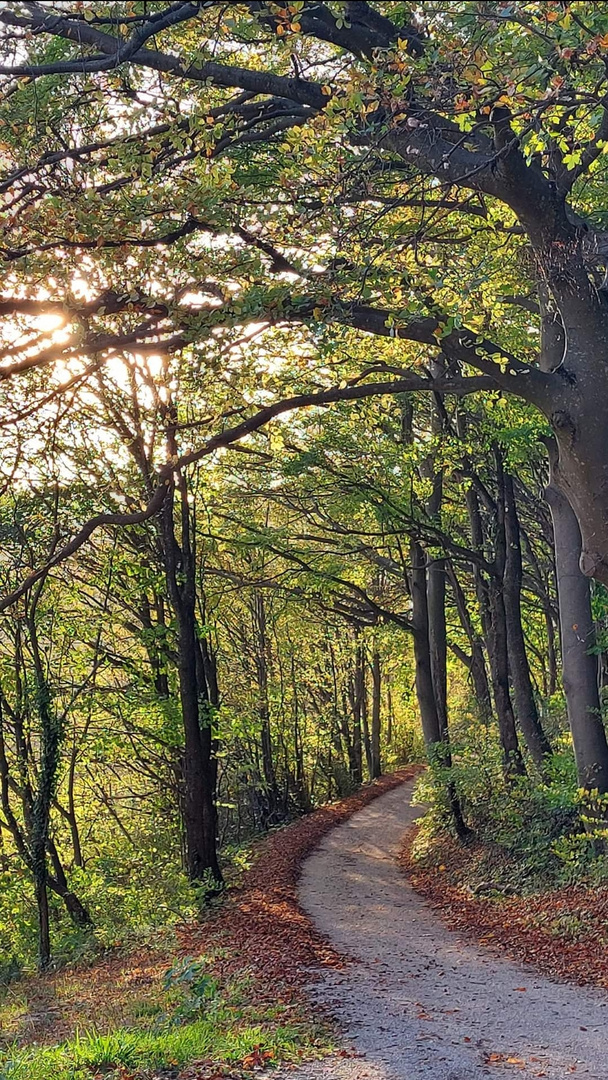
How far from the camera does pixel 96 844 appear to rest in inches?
806

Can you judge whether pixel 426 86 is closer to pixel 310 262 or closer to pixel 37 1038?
pixel 310 262

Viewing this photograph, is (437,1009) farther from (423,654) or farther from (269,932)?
(423,654)

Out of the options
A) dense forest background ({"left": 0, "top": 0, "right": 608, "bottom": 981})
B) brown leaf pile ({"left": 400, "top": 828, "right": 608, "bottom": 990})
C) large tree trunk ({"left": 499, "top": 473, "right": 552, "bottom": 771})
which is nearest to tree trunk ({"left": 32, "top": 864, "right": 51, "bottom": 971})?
dense forest background ({"left": 0, "top": 0, "right": 608, "bottom": 981})

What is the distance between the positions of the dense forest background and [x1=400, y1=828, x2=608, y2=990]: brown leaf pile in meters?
0.52

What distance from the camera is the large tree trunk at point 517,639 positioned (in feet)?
46.3

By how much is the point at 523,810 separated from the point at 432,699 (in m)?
4.24

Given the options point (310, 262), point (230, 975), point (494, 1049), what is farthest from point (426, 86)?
point (230, 975)

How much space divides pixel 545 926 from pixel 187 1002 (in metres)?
5.03

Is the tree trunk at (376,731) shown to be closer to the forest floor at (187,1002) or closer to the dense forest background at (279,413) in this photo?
the dense forest background at (279,413)

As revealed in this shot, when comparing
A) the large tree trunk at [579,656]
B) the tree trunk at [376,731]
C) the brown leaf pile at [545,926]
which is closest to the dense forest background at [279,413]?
the large tree trunk at [579,656]

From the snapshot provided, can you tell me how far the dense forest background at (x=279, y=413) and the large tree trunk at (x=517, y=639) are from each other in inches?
2.2

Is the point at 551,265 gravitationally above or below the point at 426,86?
below

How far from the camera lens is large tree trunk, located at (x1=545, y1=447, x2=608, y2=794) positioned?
10.9 metres

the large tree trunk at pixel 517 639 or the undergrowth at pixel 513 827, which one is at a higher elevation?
the large tree trunk at pixel 517 639
